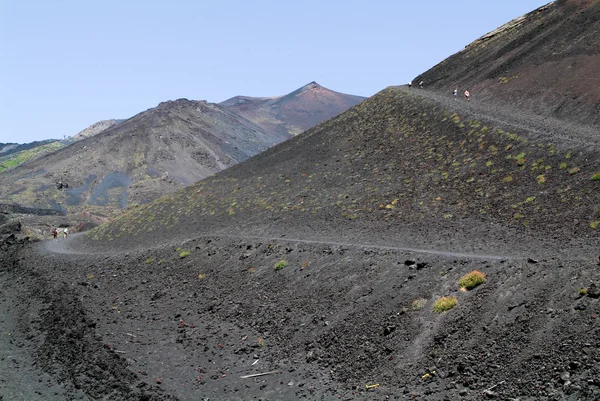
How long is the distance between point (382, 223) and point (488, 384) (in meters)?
19.0

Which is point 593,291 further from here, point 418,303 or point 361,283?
point 361,283

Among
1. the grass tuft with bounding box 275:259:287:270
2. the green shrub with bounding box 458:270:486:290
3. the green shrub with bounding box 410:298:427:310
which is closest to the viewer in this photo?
the green shrub with bounding box 458:270:486:290

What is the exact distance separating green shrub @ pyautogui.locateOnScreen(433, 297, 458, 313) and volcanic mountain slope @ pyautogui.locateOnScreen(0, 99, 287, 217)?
81678 millimetres

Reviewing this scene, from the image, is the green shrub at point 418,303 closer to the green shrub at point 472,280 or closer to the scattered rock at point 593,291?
the green shrub at point 472,280

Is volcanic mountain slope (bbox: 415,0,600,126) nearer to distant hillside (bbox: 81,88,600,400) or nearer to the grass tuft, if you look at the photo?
distant hillside (bbox: 81,88,600,400)

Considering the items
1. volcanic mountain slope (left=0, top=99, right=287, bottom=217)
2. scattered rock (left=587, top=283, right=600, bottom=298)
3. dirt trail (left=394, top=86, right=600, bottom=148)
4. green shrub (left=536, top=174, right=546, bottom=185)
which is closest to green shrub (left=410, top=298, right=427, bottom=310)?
scattered rock (left=587, top=283, right=600, bottom=298)

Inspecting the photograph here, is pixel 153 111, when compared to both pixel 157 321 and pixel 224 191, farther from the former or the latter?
pixel 157 321

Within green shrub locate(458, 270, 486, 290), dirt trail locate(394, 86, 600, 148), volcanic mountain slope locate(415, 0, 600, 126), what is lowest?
green shrub locate(458, 270, 486, 290)

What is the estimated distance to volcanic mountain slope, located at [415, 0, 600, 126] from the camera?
43.3m

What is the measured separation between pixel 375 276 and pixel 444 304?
198 inches

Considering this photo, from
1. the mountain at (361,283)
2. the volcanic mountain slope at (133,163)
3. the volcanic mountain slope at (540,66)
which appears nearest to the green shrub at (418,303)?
the mountain at (361,283)

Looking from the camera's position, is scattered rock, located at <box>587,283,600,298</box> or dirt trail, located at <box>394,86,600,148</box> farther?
dirt trail, located at <box>394,86,600,148</box>

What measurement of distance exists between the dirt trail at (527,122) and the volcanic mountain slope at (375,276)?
1.64 feet

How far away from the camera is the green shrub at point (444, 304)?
18.0m
